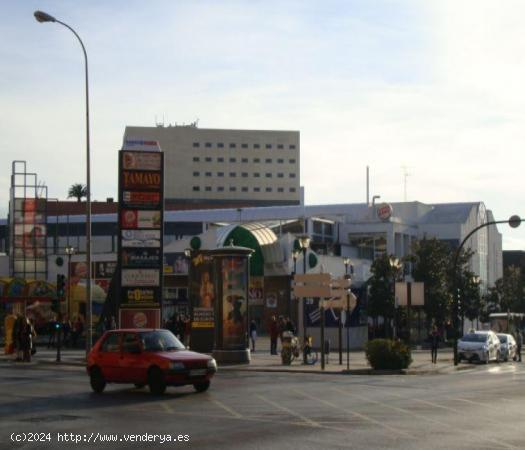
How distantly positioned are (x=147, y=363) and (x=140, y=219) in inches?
686

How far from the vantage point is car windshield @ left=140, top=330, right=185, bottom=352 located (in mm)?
22609

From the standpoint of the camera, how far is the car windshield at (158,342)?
22.6 metres

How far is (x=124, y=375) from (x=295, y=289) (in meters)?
14.1

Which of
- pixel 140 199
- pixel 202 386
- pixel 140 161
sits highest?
pixel 140 161

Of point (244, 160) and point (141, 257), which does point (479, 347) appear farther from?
A: point (244, 160)

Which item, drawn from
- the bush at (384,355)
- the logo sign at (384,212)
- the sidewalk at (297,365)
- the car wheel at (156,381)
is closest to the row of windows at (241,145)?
the logo sign at (384,212)

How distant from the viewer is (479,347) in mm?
43531

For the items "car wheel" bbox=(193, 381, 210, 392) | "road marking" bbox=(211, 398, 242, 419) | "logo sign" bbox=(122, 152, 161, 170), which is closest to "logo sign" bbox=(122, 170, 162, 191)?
"logo sign" bbox=(122, 152, 161, 170)

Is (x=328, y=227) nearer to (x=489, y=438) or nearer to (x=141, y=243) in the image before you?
(x=141, y=243)

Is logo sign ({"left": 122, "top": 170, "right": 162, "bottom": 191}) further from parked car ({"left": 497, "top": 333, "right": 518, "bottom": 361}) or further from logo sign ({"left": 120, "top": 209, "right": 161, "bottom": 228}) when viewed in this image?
parked car ({"left": 497, "top": 333, "right": 518, "bottom": 361})

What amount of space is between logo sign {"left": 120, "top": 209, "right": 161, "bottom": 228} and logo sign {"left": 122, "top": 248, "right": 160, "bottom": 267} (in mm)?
996

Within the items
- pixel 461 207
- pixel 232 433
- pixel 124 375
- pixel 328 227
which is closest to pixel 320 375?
pixel 124 375

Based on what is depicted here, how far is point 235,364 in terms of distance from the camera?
36562 mm

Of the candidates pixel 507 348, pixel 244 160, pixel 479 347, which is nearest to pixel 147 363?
pixel 479 347
